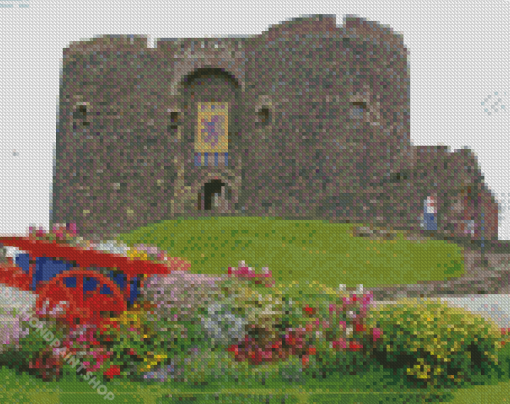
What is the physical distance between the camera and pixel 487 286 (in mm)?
9180

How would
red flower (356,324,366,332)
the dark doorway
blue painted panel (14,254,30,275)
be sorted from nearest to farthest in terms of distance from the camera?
red flower (356,324,366,332)
blue painted panel (14,254,30,275)
the dark doorway

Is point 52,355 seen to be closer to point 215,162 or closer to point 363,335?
point 363,335

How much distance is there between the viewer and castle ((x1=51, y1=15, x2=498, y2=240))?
18812mm

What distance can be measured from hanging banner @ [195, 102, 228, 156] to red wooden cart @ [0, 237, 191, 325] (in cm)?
1451

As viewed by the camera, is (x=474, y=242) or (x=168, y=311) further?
(x=474, y=242)

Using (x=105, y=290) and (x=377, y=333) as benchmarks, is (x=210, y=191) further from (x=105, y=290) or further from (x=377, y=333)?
(x=377, y=333)

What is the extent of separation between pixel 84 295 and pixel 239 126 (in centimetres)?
1539

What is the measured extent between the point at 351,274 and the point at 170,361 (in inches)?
197

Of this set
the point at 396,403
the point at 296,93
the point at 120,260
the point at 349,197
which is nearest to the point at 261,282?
the point at 120,260

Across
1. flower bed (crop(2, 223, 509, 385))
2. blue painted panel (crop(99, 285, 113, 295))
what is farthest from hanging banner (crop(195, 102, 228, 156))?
flower bed (crop(2, 223, 509, 385))

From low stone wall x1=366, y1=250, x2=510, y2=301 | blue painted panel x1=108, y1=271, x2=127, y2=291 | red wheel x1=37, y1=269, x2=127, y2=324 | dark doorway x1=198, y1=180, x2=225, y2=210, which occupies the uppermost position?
dark doorway x1=198, y1=180, x2=225, y2=210

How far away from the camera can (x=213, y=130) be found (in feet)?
67.3

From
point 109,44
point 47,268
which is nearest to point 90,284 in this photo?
point 47,268

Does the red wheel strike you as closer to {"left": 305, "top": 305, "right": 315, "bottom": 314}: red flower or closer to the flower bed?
the flower bed
